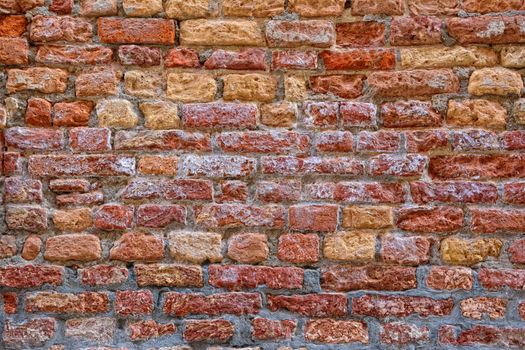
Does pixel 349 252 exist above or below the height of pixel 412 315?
above

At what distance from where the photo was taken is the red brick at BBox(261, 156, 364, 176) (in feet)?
5.88

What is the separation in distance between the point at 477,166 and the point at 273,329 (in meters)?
0.82

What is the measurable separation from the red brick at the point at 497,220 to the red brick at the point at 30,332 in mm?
1370

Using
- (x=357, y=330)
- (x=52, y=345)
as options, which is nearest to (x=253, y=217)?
(x=357, y=330)

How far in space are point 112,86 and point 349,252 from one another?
0.93 metres

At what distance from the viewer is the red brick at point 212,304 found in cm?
178

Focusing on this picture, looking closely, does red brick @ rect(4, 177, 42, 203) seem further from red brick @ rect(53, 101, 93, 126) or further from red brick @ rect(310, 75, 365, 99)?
red brick @ rect(310, 75, 365, 99)

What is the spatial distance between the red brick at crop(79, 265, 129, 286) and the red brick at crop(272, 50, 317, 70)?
82 centimetres

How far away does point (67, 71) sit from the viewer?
1835 mm

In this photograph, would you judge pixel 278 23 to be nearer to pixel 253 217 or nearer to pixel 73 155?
pixel 253 217

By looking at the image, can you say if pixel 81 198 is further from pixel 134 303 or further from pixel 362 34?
pixel 362 34

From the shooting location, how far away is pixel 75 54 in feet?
5.99

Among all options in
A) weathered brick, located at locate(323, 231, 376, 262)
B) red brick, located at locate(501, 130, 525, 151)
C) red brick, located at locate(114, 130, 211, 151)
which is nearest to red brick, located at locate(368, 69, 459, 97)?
red brick, located at locate(501, 130, 525, 151)

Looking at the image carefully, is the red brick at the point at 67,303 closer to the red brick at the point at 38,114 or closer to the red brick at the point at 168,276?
the red brick at the point at 168,276
